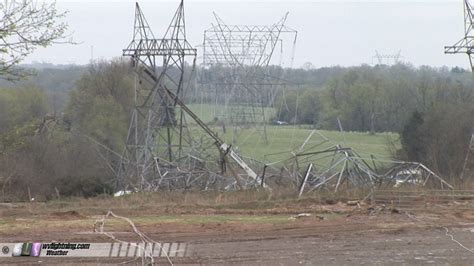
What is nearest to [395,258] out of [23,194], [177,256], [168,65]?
[177,256]

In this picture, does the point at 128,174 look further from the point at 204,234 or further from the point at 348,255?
the point at 348,255

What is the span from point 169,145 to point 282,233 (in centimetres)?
1946

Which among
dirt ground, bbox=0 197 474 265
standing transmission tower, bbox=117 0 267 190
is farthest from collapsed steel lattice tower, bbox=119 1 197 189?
dirt ground, bbox=0 197 474 265

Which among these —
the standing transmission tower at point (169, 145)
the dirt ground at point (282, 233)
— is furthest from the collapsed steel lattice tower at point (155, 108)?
the dirt ground at point (282, 233)

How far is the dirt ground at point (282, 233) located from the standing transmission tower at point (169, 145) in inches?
393

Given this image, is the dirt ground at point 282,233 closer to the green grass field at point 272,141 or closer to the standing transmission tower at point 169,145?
the standing transmission tower at point 169,145

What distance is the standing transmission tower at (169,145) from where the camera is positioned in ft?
97.3

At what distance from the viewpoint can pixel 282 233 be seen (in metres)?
13.6

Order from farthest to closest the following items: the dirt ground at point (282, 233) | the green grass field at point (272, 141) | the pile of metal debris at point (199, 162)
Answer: the green grass field at point (272, 141), the pile of metal debris at point (199, 162), the dirt ground at point (282, 233)

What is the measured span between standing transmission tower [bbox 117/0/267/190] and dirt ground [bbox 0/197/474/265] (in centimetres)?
998

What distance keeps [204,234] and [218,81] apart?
88.0 feet

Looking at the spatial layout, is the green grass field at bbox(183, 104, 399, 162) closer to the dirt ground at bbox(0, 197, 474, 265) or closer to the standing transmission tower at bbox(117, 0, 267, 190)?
the standing transmission tower at bbox(117, 0, 267, 190)

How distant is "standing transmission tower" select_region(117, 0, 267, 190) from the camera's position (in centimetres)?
2967

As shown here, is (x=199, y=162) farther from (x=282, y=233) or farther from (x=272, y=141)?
(x=282, y=233)
